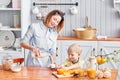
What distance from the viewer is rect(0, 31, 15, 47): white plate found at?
5414mm

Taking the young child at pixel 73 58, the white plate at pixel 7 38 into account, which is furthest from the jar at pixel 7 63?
the white plate at pixel 7 38

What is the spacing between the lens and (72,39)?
500 cm

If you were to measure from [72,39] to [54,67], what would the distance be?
1845mm

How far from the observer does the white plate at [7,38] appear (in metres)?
5.41

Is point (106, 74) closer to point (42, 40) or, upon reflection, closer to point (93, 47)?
point (42, 40)

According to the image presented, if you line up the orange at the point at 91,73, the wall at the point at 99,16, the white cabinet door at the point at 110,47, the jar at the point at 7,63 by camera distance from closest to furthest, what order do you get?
1. the orange at the point at 91,73
2. the jar at the point at 7,63
3. the white cabinet door at the point at 110,47
4. the wall at the point at 99,16

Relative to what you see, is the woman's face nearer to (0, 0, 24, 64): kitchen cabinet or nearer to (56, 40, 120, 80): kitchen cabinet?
(56, 40, 120, 80): kitchen cabinet

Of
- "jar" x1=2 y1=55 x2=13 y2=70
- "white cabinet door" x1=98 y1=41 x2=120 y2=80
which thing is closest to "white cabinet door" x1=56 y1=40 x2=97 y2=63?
"white cabinet door" x1=98 y1=41 x2=120 y2=80

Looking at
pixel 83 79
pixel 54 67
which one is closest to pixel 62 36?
pixel 54 67

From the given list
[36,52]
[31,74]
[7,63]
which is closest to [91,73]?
[31,74]

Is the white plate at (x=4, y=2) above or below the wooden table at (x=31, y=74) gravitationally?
above

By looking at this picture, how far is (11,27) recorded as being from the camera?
543cm

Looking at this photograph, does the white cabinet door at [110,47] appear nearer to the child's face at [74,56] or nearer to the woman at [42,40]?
the woman at [42,40]

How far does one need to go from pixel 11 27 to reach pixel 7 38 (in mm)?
197
